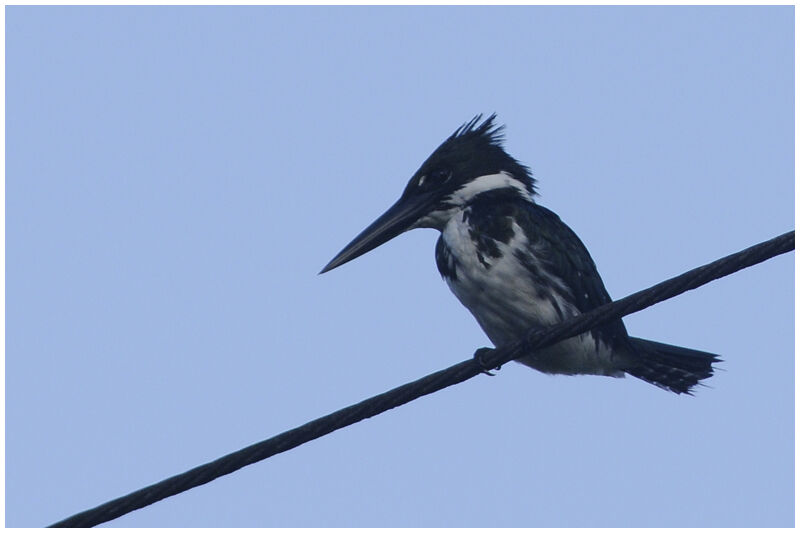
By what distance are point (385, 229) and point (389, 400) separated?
2129mm

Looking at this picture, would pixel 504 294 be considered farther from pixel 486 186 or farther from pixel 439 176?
pixel 439 176

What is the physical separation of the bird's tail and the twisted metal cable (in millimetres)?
1917

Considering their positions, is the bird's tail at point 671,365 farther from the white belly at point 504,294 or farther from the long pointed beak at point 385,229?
the long pointed beak at point 385,229

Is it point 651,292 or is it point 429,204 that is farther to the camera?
point 429,204

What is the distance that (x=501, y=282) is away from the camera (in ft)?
17.0

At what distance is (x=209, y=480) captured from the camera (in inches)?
134

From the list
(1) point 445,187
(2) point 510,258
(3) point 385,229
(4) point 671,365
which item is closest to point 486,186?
(1) point 445,187

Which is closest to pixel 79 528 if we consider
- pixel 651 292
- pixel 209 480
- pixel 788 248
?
pixel 209 480

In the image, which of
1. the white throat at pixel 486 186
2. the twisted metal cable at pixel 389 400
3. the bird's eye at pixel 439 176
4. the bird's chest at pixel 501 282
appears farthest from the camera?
the bird's eye at pixel 439 176

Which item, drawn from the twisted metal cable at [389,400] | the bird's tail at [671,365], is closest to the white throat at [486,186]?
the bird's tail at [671,365]

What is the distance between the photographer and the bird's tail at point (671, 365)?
5.82 meters

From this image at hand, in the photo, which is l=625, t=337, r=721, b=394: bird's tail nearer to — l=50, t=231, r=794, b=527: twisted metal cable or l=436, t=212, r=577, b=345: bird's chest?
l=436, t=212, r=577, b=345: bird's chest

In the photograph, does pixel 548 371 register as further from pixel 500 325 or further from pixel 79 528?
pixel 79 528

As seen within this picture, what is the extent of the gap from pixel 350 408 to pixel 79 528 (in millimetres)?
779
